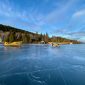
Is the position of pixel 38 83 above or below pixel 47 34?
below

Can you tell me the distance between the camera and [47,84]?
6371mm

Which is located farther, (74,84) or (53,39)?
(53,39)

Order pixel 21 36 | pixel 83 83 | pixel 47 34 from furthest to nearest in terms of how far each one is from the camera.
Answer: pixel 47 34
pixel 21 36
pixel 83 83

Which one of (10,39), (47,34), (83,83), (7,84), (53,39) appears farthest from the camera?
(53,39)

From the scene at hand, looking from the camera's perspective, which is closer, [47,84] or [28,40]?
[47,84]

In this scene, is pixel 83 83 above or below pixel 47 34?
below

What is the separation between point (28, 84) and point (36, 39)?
120 meters

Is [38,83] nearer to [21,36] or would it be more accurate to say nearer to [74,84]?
[74,84]

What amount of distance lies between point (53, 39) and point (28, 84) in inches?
5147

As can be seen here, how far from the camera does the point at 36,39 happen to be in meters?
126

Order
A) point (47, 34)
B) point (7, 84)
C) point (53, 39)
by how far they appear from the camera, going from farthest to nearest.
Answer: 1. point (53, 39)
2. point (47, 34)
3. point (7, 84)

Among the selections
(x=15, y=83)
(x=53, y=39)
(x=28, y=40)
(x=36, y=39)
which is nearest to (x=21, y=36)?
(x=28, y=40)

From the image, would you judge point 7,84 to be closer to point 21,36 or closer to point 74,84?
point 74,84

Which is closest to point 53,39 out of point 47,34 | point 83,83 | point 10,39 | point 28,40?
point 47,34
